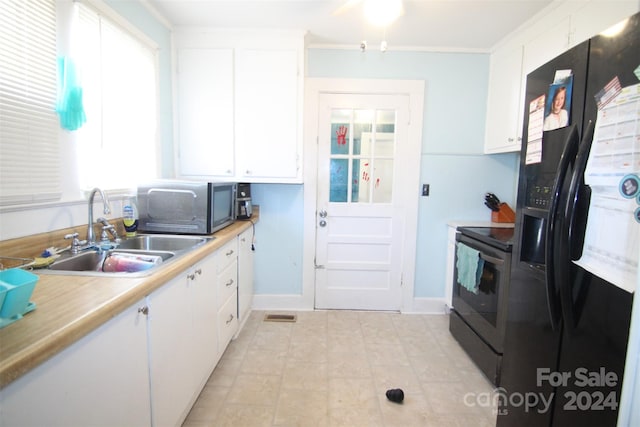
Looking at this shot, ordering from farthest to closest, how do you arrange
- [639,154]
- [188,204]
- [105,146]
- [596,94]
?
[188,204] → [105,146] → [596,94] → [639,154]

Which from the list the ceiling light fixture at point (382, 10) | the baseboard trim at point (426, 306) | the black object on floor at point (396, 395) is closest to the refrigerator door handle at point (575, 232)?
the black object on floor at point (396, 395)

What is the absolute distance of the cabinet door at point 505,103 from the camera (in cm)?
231

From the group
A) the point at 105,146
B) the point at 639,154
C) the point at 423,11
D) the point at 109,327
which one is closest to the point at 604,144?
the point at 639,154

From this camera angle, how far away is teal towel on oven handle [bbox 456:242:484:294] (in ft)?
7.17

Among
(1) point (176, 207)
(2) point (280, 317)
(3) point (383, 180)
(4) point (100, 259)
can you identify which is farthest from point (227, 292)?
(3) point (383, 180)

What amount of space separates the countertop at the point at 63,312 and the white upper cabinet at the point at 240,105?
1.41 m

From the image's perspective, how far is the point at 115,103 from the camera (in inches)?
73.1

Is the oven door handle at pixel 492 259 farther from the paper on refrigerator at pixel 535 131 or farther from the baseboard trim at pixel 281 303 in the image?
the baseboard trim at pixel 281 303

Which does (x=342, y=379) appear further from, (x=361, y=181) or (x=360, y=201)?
(x=361, y=181)

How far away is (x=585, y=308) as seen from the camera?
3.07ft

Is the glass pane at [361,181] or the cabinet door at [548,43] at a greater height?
the cabinet door at [548,43]

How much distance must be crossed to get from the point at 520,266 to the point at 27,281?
1.75m

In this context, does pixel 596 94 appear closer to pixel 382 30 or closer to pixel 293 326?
pixel 382 30

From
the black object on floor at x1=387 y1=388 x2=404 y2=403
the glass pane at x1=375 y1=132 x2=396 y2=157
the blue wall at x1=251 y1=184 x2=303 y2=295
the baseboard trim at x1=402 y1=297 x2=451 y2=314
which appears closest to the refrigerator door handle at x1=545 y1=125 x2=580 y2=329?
the black object on floor at x1=387 y1=388 x2=404 y2=403
